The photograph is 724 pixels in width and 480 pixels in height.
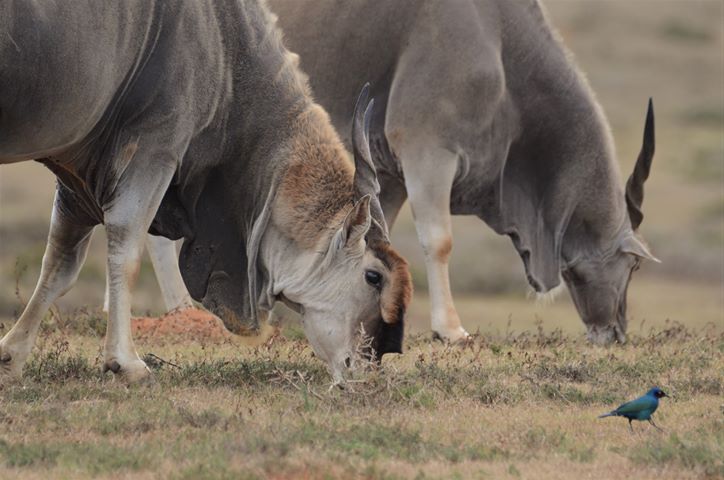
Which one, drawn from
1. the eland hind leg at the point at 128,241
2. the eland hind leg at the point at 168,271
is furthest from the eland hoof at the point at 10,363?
the eland hind leg at the point at 168,271

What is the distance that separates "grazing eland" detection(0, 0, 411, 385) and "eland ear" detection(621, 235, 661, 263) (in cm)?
458

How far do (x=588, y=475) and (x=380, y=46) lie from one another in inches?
238

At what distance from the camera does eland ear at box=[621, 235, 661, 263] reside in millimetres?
12930

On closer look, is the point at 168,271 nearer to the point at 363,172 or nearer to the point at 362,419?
the point at 363,172

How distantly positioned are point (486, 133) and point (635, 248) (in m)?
1.88

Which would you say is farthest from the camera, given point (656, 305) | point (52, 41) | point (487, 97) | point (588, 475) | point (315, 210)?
point (656, 305)

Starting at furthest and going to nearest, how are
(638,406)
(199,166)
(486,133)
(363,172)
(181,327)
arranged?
(486,133) → (181,327) → (199,166) → (363,172) → (638,406)

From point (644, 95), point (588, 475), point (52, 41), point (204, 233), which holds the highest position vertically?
point (644, 95)

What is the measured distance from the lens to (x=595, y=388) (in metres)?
8.98

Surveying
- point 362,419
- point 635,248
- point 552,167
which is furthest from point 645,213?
point 362,419

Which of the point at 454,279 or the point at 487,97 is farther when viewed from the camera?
the point at 454,279

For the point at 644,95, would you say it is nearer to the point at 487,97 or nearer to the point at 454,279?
the point at 454,279

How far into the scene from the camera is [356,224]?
8.34 meters

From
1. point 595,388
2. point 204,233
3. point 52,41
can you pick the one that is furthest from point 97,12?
point 595,388
